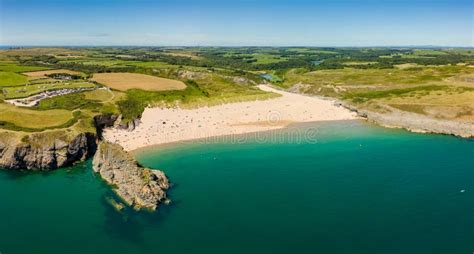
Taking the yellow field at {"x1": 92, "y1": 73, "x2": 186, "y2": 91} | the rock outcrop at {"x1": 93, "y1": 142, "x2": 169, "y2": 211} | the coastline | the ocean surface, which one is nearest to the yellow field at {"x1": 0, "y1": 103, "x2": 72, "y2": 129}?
the ocean surface

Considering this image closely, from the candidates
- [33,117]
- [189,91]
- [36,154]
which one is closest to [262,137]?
[36,154]

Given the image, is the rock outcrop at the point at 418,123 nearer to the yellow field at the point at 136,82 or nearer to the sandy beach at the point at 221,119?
the sandy beach at the point at 221,119

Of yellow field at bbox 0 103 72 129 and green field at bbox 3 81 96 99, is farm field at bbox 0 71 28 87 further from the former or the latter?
yellow field at bbox 0 103 72 129

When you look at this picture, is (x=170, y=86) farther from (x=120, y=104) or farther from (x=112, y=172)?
(x=112, y=172)

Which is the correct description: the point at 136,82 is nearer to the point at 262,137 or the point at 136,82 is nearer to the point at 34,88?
the point at 34,88

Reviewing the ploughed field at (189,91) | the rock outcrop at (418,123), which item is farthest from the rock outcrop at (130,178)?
the rock outcrop at (418,123)

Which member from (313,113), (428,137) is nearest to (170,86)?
(313,113)
